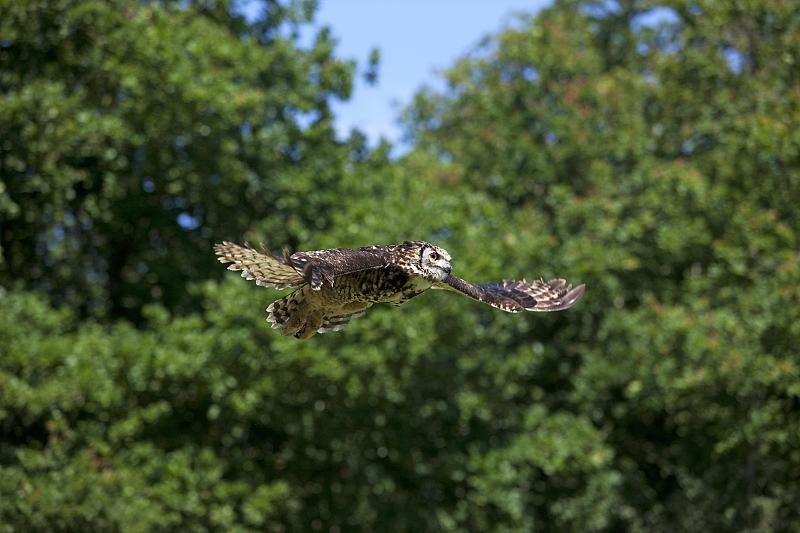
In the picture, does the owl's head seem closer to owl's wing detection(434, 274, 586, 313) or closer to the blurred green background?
owl's wing detection(434, 274, 586, 313)

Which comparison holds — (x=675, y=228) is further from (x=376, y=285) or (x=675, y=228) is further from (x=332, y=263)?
(x=332, y=263)

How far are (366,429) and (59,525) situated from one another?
155 inches

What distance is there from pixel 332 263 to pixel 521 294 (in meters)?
2.15

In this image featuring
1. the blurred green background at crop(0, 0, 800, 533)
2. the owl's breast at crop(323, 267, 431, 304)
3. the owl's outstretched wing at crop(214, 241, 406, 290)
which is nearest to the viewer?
the owl's outstretched wing at crop(214, 241, 406, 290)

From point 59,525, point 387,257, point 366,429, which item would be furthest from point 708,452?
point 387,257

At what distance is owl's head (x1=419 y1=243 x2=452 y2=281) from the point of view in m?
7.33

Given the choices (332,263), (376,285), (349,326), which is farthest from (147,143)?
(332,263)

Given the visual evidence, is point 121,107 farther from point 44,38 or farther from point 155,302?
point 155,302

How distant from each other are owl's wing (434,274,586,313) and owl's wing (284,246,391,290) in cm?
46

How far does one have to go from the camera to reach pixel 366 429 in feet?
54.3

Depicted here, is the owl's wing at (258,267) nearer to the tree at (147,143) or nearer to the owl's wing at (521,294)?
the owl's wing at (521,294)

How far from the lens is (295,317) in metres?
7.73

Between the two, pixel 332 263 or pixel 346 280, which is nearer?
pixel 332 263

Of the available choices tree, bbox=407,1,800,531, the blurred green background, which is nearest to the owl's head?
the blurred green background
